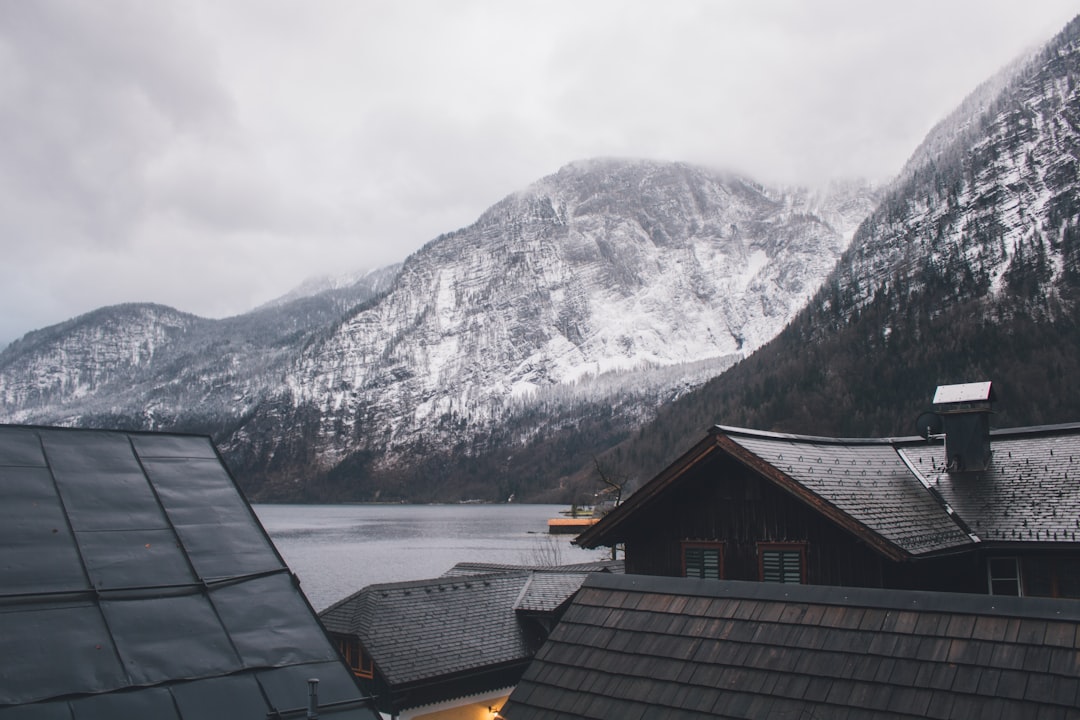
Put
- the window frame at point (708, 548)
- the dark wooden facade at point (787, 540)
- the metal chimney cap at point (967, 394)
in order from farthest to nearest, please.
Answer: the metal chimney cap at point (967, 394)
the window frame at point (708, 548)
the dark wooden facade at point (787, 540)

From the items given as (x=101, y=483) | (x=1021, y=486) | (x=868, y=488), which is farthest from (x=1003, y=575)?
(x=101, y=483)

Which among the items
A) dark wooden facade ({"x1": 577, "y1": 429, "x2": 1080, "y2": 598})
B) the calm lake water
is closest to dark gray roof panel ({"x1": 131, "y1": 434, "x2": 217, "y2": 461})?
dark wooden facade ({"x1": 577, "y1": 429, "x2": 1080, "y2": 598})

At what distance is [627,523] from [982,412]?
29.5 feet

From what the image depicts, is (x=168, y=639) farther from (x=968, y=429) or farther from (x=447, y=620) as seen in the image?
(x=447, y=620)

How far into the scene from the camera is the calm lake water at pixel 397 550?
82.1 m

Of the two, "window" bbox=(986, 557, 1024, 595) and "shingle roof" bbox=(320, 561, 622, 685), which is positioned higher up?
"window" bbox=(986, 557, 1024, 595)

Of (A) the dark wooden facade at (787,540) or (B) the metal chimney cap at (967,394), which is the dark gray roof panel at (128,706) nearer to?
(A) the dark wooden facade at (787,540)

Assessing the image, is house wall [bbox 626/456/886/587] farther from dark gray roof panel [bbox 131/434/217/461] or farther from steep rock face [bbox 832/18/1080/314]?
steep rock face [bbox 832/18/1080/314]

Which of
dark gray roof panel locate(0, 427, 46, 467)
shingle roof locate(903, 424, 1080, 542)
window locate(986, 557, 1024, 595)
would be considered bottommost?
window locate(986, 557, 1024, 595)

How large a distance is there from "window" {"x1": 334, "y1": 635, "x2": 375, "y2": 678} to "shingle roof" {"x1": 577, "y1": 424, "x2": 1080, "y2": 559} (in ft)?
28.0

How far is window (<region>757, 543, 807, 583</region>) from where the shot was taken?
1652cm

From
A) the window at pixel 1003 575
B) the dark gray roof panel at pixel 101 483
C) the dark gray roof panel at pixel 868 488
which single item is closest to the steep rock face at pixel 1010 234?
the dark gray roof panel at pixel 868 488

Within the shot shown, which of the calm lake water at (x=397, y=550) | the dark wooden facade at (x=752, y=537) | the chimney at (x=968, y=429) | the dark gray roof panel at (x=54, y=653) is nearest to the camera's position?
the dark gray roof panel at (x=54, y=653)

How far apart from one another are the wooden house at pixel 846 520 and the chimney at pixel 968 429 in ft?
0.62
